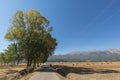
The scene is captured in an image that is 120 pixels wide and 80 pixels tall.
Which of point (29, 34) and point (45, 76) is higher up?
point (29, 34)

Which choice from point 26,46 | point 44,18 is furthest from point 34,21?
point 26,46

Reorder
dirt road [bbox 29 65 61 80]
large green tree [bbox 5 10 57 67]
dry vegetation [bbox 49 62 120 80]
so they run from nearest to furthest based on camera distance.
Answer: dirt road [bbox 29 65 61 80], dry vegetation [bbox 49 62 120 80], large green tree [bbox 5 10 57 67]

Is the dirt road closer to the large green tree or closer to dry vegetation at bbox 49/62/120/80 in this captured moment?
dry vegetation at bbox 49/62/120/80

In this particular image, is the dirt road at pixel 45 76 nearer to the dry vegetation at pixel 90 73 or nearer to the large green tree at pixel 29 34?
the dry vegetation at pixel 90 73

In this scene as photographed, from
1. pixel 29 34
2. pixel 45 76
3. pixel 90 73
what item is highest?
pixel 29 34

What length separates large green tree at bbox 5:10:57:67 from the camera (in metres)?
54.6

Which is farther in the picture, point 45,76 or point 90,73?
point 90,73

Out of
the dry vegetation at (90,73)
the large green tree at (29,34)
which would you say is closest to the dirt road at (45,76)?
the dry vegetation at (90,73)

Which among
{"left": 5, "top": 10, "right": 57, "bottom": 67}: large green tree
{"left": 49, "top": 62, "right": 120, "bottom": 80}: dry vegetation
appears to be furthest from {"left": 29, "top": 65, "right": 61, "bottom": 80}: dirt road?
{"left": 5, "top": 10, "right": 57, "bottom": 67}: large green tree

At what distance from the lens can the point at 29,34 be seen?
55031 mm

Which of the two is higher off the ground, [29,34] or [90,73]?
[29,34]

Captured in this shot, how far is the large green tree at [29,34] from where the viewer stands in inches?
2151

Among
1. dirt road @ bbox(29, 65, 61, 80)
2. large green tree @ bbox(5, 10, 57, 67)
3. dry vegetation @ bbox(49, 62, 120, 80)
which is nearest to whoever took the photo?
dirt road @ bbox(29, 65, 61, 80)

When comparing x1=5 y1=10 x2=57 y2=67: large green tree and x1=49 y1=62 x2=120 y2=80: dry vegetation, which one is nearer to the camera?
x1=49 y1=62 x2=120 y2=80: dry vegetation
